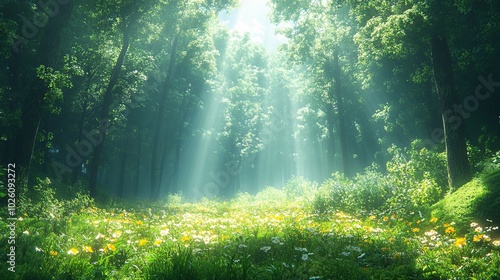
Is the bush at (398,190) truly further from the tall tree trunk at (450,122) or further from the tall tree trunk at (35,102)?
the tall tree trunk at (35,102)

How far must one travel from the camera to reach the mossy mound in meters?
6.79

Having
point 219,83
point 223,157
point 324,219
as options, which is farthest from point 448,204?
point 223,157

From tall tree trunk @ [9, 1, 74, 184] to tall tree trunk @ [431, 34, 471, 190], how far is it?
11.9m

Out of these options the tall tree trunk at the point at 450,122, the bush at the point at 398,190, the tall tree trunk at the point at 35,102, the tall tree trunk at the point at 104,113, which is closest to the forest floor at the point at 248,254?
the bush at the point at 398,190

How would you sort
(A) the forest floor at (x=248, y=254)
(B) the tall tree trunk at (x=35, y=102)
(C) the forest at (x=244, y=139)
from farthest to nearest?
(B) the tall tree trunk at (x=35, y=102) → (C) the forest at (x=244, y=139) → (A) the forest floor at (x=248, y=254)

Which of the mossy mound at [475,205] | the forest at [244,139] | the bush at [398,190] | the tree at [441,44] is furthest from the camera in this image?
the bush at [398,190]

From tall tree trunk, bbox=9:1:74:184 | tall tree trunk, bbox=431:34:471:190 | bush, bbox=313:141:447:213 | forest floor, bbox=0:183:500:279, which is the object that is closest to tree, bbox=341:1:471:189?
tall tree trunk, bbox=431:34:471:190

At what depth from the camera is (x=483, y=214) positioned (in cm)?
686

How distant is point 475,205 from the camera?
7223mm

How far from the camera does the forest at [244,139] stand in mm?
5391

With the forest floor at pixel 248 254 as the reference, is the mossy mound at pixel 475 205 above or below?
above

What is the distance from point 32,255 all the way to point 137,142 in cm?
3393

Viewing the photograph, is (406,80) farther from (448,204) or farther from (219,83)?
(219,83)

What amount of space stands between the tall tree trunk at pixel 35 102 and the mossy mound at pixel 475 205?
11059 millimetres
